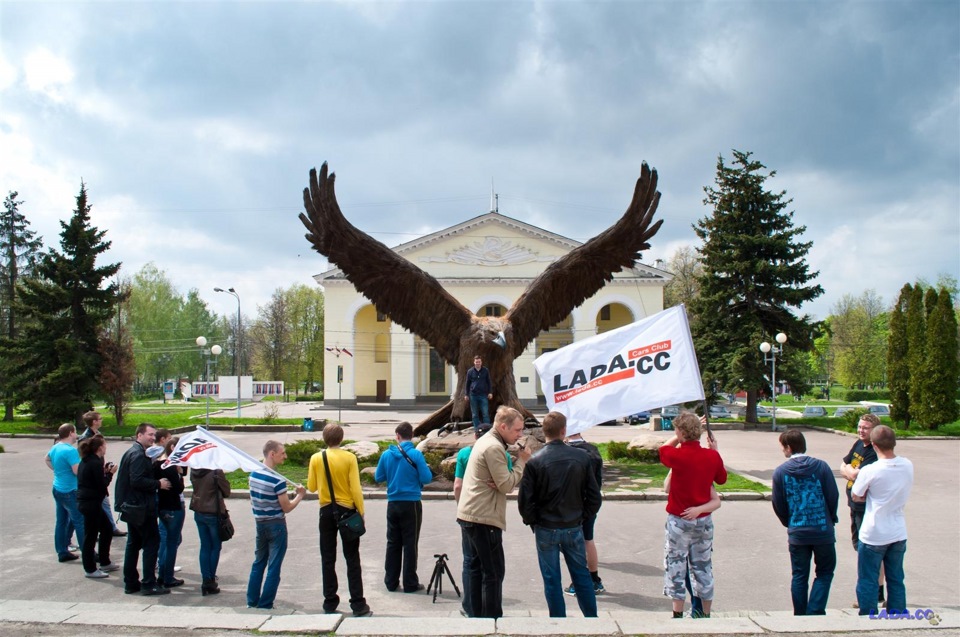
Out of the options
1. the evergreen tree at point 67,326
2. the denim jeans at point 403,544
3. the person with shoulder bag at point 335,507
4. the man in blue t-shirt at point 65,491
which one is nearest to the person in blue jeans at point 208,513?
the person with shoulder bag at point 335,507

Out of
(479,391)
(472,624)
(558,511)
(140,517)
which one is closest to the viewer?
(472,624)

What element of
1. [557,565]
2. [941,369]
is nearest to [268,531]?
[557,565]

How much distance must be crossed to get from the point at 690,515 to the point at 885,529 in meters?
1.45

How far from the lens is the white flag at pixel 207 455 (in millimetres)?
5864

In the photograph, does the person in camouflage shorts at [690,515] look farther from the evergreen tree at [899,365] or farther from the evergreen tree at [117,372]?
the evergreen tree at [117,372]

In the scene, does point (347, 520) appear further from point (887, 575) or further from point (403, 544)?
point (887, 575)

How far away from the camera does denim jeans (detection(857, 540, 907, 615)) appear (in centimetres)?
482

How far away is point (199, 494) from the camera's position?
5.96m

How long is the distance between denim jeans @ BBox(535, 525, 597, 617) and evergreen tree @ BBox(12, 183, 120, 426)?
25.4m

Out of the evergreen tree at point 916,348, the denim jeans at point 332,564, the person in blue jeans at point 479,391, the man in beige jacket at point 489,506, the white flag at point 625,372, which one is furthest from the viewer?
the evergreen tree at point 916,348

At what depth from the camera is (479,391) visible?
40.0 feet

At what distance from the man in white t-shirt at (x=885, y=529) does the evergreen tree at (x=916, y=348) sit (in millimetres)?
23126

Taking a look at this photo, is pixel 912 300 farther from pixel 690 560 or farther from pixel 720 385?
pixel 690 560

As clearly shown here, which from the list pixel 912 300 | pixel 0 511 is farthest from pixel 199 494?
pixel 912 300
